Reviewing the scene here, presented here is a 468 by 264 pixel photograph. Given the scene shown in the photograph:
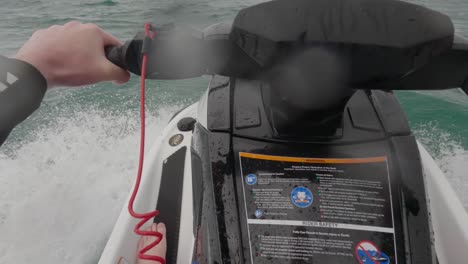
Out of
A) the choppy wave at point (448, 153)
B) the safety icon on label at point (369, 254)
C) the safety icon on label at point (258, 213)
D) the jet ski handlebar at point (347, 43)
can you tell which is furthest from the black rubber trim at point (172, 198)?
the choppy wave at point (448, 153)

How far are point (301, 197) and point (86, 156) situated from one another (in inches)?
125

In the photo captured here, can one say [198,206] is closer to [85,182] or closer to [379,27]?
[379,27]

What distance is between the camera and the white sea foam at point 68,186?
242 centimetres

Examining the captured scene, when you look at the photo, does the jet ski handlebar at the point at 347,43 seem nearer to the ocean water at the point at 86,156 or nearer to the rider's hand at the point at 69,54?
the rider's hand at the point at 69,54

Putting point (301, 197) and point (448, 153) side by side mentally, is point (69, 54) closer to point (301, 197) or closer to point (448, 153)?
point (301, 197)

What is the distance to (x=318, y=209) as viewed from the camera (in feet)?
3.17

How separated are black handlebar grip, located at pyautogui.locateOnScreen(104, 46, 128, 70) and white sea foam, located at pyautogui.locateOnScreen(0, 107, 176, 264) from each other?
191 centimetres

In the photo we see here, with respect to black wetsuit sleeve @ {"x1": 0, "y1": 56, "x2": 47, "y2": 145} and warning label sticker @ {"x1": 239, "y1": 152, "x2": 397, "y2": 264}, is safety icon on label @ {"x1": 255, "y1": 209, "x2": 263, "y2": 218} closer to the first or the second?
warning label sticker @ {"x1": 239, "y1": 152, "x2": 397, "y2": 264}

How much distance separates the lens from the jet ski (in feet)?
2.40

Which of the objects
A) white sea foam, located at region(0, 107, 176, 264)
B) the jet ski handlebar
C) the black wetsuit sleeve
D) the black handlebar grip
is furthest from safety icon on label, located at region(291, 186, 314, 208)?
white sea foam, located at region(0, 107, 176, 264)

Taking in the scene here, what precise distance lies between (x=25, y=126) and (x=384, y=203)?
4.54 meters

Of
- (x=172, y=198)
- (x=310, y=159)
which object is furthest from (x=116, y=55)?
(x=172, y=198)

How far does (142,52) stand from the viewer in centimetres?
88

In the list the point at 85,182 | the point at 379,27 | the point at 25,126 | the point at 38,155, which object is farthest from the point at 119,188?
the point at 379,27
